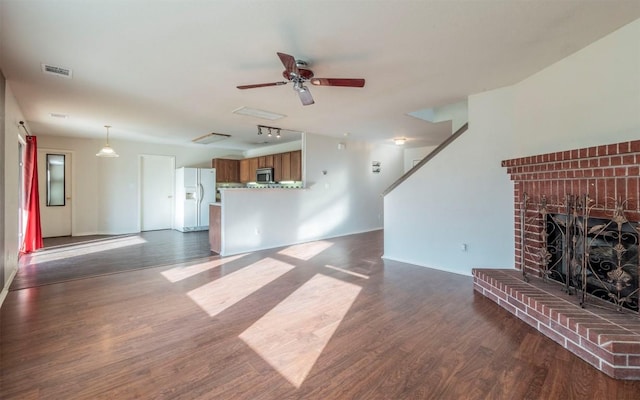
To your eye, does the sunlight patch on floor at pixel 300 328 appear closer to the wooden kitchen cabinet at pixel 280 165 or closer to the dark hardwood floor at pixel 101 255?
the dark hardwood floor at pixel 101 255

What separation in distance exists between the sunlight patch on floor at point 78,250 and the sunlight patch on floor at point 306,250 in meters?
3.39

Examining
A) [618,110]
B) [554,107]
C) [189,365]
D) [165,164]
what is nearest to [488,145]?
[554,107]

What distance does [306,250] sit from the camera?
5.39 m

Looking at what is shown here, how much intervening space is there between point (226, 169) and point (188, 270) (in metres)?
5.01

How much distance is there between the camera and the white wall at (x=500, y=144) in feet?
7.60

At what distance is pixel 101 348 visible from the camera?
2092 millimetres

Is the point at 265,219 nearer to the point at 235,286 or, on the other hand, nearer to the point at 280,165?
the point at 280,165

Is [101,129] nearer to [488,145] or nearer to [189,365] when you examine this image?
[189,365]

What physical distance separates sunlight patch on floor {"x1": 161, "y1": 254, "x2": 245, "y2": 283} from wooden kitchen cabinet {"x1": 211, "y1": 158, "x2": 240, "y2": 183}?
14.5 feet

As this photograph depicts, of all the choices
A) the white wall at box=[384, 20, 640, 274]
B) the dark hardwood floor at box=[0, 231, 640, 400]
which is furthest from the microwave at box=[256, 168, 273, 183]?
the dark hardwood floor at box=[0, 231, 640, 400]

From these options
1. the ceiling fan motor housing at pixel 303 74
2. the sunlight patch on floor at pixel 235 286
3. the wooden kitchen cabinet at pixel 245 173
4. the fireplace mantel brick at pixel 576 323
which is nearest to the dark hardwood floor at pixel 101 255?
the sunlight patch on floor at pixel 235 286

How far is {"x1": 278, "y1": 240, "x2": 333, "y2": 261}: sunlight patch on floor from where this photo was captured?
4.99 metres

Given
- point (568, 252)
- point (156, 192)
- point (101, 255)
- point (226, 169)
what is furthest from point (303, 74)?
point (156, 192)

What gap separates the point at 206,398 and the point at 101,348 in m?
1.12
